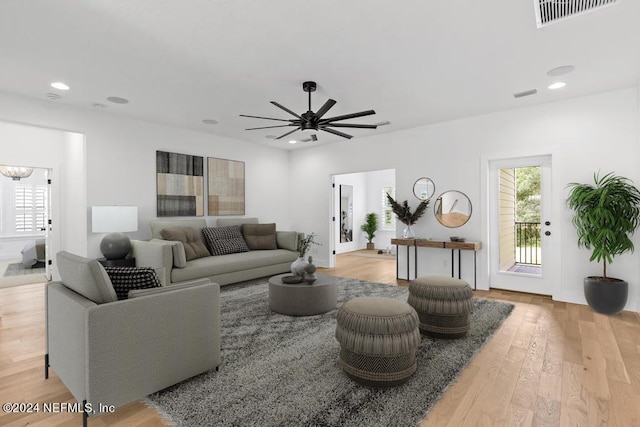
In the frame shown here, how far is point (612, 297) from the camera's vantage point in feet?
11.8

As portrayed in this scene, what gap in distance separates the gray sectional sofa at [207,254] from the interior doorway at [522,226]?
3213mm

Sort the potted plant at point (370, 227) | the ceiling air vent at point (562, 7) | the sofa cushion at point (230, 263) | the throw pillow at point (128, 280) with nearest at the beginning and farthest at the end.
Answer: the throw pillow at point (128, 280), the ceiling air vent at point (562, 7), the sofa cushion at point (230, 263), the potted plant at point (370, 227)

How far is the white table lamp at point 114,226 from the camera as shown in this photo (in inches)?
170

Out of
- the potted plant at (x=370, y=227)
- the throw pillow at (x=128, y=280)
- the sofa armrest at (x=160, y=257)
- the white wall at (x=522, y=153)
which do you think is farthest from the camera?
the potted plant at (x=370, y=227)

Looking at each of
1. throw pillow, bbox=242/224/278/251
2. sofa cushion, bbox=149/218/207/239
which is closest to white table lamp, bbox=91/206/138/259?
sofa cushion, bbox=149/218/207/239

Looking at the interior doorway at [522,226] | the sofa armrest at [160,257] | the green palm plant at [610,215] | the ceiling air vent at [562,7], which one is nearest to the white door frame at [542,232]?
the interior doorway at [522,226]

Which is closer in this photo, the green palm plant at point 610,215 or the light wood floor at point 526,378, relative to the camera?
the light wood floor at point 526,378

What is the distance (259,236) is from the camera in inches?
230

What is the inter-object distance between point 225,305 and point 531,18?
13.1ft

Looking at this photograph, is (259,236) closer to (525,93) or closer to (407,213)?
(407,213)

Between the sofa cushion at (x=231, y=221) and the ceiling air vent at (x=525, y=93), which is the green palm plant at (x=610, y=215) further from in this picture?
the sofa cushion at (x=231, y=221)

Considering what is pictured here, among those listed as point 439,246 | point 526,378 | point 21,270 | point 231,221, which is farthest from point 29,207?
point 526,378

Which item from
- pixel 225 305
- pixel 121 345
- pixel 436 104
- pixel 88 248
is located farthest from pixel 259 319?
pixel 436 104

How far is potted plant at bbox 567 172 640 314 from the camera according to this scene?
3.58 m
